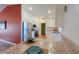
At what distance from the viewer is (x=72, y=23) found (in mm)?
1527

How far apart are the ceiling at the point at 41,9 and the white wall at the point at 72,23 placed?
20 cm

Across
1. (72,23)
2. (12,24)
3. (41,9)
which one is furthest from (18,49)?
(72,23)

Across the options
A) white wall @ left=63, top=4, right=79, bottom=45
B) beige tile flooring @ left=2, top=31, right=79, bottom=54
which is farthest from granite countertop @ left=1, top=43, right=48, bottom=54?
white wall @ left=63, top=4, right=79, bottom=45

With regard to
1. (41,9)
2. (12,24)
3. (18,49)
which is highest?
(41,9)

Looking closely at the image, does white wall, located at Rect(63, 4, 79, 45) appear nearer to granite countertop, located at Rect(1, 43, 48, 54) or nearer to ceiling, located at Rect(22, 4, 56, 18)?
ceiling, located at Rect(22, 4, 56, 18)

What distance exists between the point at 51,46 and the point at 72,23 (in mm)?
382

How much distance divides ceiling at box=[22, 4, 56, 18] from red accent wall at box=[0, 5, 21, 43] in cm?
13

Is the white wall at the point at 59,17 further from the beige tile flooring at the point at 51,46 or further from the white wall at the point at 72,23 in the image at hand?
the beige tile flooring at the point at 51,46

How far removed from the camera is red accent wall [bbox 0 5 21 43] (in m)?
1.47

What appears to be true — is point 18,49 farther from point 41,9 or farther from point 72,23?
point 72,23

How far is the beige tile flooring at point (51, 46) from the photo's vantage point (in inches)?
58.0
